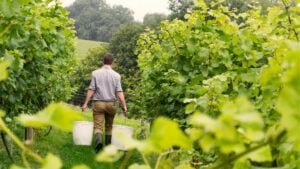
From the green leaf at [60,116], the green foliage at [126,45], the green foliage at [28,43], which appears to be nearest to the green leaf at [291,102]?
the green leaf at [60,116]

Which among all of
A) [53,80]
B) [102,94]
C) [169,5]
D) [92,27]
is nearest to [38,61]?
[102,94]

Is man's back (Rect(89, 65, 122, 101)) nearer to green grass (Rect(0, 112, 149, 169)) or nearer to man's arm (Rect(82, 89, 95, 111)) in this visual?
man's arm (Rect(82, 89, 95, 111))

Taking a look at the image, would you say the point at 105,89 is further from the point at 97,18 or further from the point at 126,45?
the point at 97,18

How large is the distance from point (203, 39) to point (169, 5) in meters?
32.2

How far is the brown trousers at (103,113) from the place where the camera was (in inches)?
345

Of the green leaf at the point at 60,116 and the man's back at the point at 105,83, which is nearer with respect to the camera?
the green leaf at the point at 60,116

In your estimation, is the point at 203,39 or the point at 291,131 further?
the point at 203,39

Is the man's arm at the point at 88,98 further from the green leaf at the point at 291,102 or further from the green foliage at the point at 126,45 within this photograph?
the green foliage at the point at 126,45

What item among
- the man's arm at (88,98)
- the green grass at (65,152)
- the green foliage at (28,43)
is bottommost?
the green grass at (65,152)

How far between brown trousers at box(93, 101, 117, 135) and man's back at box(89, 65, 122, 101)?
10cm

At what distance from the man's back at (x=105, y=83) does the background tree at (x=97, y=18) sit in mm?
62835

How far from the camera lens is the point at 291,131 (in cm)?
48

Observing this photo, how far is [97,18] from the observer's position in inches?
3287

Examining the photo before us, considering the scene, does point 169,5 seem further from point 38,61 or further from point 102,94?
point 38,61
